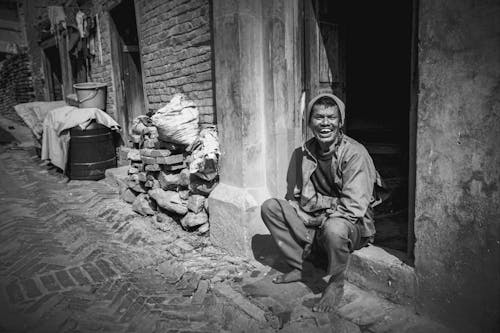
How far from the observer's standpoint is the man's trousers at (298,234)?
252 cm

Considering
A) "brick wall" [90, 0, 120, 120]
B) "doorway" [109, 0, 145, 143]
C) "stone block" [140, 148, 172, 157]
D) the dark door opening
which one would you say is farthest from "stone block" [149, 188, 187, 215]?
the dark door opening

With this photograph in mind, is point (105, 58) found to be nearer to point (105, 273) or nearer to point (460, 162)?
point (105, 273)

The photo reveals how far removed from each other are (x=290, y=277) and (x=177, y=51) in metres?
3.32

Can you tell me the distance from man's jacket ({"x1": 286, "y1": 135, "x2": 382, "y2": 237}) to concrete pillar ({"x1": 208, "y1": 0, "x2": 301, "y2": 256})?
0.57 m

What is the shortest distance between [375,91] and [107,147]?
18.2 feet

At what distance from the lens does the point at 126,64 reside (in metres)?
7.19

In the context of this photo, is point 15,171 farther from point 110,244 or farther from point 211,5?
point 211,5

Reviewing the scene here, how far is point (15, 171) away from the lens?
7.98 meters

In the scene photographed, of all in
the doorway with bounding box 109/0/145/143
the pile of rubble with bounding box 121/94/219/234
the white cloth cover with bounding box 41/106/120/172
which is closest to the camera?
the pile of rubble with bounding box 121/94/219/234

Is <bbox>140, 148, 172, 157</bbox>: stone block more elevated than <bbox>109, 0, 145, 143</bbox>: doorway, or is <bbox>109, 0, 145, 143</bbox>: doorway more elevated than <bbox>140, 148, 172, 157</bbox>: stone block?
<bbox>109, 0, 145, 143</bbox>: doorway

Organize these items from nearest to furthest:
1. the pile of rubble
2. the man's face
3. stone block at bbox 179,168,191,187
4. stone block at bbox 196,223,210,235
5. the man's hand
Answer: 1. the man's face
2. the man's hand
3. the pile of rubble
4. stone block at bbox 196,223,210,235
5. stone block at bbox 179,168,191,187

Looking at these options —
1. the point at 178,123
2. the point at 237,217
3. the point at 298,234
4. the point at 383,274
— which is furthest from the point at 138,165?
the point at 383,274

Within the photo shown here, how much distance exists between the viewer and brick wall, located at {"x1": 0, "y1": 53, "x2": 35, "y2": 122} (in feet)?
43.2

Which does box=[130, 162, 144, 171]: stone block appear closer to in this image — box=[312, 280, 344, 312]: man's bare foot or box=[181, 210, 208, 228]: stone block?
box=[181, 210, 208, 228]: stone block
